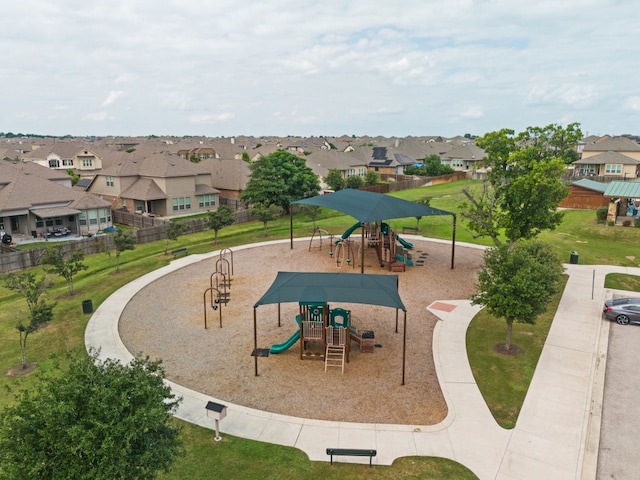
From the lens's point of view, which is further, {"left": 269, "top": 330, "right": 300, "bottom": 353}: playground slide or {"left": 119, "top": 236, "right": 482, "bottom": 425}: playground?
{"left": 269, "top": 330, "right": 300, "bottom": 353}: playground slide

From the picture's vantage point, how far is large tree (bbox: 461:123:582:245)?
26.3 metres

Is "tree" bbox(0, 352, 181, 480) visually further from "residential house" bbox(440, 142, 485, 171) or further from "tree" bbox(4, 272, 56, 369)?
"residential house" bbox(440, 142, 485, 171)

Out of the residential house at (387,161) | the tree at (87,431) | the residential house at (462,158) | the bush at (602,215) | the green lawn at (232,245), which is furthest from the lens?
the residential house at (462,158)

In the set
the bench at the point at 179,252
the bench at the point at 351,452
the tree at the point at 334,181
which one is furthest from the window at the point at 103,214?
the bench at the point at 351,452

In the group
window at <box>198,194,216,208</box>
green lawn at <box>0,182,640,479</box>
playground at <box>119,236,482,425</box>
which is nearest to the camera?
green lawn at <box>0,182,640,479</box>

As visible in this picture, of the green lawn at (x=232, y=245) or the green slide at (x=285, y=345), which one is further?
the green slide at (x=285, y=345)

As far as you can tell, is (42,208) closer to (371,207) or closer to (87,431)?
(371,207)

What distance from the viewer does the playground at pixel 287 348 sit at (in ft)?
48.3

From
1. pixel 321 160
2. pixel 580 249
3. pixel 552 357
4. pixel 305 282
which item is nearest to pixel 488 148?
pixel 580 249

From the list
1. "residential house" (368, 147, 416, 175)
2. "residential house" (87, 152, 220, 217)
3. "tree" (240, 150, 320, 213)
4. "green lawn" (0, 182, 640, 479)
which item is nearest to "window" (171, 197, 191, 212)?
"residential house" (87, 152, 220, 217)

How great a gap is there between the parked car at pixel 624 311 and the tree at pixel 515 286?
16.6ft

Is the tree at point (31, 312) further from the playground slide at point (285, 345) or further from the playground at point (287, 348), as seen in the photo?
the playground slide at point (285, 345)

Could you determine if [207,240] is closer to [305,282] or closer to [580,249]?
[305,282]

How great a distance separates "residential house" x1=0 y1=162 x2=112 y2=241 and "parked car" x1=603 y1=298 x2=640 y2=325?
1734 inches
